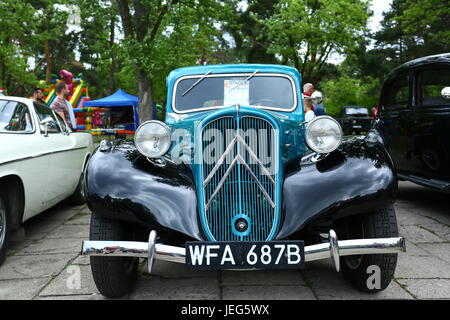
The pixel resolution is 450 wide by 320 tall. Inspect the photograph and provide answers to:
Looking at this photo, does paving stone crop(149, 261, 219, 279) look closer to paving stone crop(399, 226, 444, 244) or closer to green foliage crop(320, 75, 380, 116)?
paving stone crop(399, 226, 444, 244)

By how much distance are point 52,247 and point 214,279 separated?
6.31 feet

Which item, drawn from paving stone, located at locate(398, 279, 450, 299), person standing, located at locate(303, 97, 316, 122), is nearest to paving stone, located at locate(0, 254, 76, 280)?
paving stone, located at locate(398, 279, 450, 299)

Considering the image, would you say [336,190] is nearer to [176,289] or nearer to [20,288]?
[176,289]

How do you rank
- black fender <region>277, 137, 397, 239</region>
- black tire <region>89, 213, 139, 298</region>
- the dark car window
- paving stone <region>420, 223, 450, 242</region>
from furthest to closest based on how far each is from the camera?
the dark car window, paving stone <region>420, 223, 450, 242</region>, black tire <region>89, 213, 139, 298</region>, black fender <region>277, 137, 397, 239</region>

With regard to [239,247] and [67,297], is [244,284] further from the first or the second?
[67,297]

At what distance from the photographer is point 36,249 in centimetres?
412

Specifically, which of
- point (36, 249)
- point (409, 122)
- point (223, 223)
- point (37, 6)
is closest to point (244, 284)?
point (223, 223)

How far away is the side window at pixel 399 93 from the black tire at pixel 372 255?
3.28 metres

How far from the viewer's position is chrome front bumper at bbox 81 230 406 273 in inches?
95.7

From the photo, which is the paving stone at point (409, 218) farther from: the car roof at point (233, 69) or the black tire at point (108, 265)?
the black tire at point (108, 265)

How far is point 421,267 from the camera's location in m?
3.44

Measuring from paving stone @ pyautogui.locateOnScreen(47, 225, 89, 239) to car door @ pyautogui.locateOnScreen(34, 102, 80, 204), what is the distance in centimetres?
34

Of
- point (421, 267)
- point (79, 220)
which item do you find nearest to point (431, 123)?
point (421, 267)

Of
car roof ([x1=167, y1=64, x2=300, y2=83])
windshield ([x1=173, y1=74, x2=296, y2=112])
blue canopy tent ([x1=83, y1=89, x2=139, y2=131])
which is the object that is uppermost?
blue canopy tent ([x1=83, y1=89, x2=139, y2=131])
